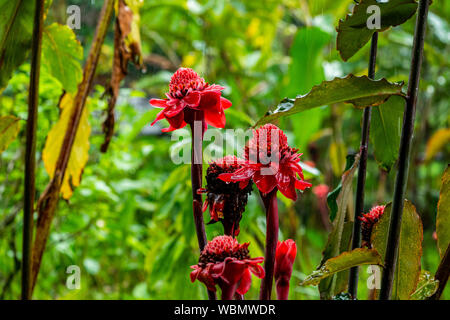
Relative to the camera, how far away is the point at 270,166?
28cm

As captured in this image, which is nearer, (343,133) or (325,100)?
(325,100)

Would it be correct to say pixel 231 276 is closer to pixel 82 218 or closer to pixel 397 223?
pixel 397 223

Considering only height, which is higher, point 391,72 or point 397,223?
point 391,72

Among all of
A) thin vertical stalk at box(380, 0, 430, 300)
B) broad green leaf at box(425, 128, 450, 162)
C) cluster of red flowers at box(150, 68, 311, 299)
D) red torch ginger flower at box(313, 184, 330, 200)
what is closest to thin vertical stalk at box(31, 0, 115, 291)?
cluster of red flowers at box(150, 68, 311, 299)

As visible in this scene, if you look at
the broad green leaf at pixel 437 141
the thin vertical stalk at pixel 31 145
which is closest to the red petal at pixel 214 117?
the thin vertical stalk at pixel 31 145

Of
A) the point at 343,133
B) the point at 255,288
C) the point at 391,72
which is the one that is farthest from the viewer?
the point at 343,133

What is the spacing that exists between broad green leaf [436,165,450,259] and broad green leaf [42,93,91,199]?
0.45 m

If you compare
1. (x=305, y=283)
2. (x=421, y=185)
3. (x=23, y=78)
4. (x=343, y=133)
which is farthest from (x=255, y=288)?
(x=421, y=185)

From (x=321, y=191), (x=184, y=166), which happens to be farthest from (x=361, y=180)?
(x=321, y=191)

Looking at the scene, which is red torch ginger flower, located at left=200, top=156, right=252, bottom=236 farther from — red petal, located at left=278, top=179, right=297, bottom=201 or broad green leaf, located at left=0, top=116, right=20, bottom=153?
broad green leaf, located at left=0, top=116, right=20, bottom=153

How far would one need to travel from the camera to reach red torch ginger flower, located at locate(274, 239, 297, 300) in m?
0.29

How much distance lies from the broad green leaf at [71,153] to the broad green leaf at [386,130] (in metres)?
0.39
